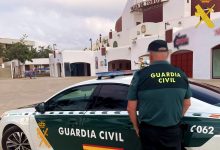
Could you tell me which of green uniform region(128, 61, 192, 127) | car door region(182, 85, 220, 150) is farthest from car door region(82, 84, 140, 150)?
green uniform region(128, 61, 192, 127)

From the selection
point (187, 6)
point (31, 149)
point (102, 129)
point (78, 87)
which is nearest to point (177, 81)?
point (102, 129)

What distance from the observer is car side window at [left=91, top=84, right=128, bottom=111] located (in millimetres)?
3518

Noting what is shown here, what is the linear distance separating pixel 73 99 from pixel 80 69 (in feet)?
142

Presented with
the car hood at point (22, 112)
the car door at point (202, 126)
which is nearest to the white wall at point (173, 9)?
the car hood at point (22, 112)

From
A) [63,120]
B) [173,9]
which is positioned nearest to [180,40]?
[173,9]

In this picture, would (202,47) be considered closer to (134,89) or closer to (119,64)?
(119,64)

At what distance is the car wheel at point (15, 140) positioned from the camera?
4543 mm

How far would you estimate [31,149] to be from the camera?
4.42m

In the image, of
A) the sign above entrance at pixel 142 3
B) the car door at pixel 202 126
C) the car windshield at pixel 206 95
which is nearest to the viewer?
the car door at pixel 202 126

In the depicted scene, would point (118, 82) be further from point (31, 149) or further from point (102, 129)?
point (31, 149)

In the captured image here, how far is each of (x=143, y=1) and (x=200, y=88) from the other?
130ft

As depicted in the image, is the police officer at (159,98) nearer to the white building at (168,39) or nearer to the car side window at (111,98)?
the car side window at (111,98)

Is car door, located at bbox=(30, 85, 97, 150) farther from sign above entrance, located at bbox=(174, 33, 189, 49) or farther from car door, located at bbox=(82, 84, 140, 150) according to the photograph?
sign above entrance, located at bbox=(174, 33, 189, 49)

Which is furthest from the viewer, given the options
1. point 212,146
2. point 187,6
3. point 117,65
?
point 117,65
